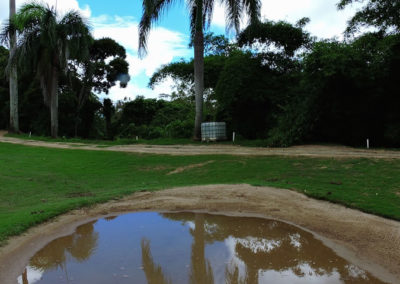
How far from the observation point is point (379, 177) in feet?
35.2

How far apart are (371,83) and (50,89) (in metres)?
20.7

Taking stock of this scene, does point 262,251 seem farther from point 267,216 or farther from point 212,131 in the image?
point 212,131

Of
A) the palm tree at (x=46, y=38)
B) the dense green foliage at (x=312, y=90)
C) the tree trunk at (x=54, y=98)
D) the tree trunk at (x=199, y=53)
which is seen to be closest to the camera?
the dense green foliage at (x=312, y=90)

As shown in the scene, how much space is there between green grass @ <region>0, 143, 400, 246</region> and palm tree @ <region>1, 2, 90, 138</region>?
8600mm

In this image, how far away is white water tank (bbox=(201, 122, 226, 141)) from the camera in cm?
2144

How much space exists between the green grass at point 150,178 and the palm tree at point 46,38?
860 cm

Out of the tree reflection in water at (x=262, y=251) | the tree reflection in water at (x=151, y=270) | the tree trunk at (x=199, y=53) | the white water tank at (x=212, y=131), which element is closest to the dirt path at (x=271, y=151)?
the white water tank at (x=212, y=131)

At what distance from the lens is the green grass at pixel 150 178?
27.1ft

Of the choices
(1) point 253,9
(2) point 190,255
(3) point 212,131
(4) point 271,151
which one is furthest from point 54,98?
(2) point 190,255

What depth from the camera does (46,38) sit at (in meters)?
24.3

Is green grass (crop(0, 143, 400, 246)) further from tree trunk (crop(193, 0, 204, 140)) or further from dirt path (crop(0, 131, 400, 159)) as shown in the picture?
tree trunk (crop(193, 0, 204, 140))

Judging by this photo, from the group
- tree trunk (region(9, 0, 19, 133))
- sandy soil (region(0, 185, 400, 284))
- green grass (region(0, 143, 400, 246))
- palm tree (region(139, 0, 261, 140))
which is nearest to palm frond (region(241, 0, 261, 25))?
palm tree (region(139, 0, 261, 140))

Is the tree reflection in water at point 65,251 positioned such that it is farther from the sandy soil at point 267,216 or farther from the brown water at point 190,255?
the sandy soil at point 267,216

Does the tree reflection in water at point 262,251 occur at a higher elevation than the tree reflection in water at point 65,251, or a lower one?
higher
